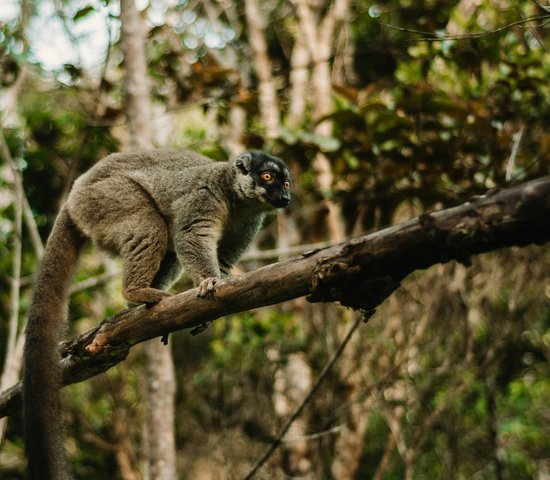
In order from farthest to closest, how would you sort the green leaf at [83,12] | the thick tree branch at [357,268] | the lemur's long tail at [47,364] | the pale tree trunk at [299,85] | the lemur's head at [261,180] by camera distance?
1. the pale tree trunk at [299,85]
2. the green leaf at [83,12]
3. the lemur's head at [261,180]
4. the lemur's long tail at [47,364]
5. the thick tree branch at [357,268]

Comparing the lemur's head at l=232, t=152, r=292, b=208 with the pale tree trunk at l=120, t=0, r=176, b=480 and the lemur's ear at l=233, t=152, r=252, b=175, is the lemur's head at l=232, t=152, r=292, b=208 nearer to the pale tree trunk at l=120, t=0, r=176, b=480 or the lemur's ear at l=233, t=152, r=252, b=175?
the lemur's ear at l=233, t=152, r=252, b=175

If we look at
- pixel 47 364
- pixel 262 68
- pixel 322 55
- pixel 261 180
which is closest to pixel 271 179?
pixel 261 180

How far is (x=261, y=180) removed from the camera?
17.8 feet

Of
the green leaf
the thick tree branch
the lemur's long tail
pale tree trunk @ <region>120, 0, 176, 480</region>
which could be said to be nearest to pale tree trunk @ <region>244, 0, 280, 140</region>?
pale tree trunk @ <region>120, 0, 176, 480</region>

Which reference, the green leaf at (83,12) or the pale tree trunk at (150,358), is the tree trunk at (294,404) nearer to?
the pale tree trunk at (150,358)

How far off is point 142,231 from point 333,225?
4.14m

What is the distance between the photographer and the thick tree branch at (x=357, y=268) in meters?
2.45

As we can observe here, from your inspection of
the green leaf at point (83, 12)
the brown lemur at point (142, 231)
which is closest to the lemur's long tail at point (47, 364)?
the brown lemur at point (142, 231)

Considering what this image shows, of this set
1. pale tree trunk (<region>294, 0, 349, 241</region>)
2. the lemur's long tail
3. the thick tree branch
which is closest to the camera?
the thick tree branch

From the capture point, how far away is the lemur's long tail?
140 inches

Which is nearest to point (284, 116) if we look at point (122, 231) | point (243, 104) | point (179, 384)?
point (243, 104)

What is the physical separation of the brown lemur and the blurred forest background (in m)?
0.82

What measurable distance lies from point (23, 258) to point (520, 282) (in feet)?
25.5

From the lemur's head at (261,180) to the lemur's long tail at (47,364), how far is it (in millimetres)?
1582
